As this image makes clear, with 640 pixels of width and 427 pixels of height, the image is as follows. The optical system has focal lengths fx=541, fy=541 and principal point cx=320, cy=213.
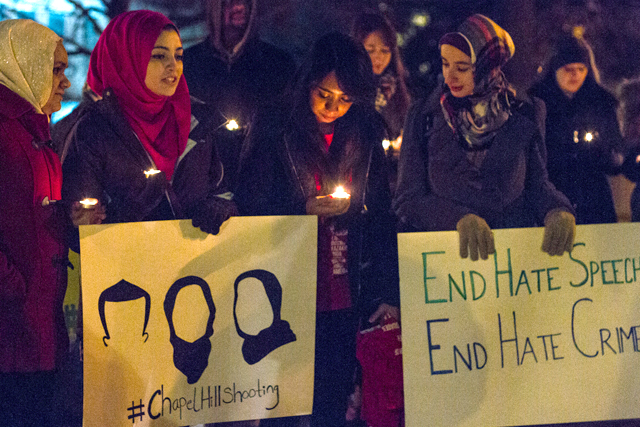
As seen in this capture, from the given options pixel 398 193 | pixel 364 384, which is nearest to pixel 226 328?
pixel 364 384

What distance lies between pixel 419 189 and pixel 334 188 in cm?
38

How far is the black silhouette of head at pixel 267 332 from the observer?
6.86 feet

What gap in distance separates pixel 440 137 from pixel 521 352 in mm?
942

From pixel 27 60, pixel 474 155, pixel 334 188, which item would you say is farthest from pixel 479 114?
pixel 27 60

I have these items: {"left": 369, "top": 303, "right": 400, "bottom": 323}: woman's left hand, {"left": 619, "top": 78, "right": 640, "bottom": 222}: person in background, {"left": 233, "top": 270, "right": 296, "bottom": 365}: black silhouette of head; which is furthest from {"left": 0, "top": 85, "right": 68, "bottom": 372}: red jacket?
{"left": 619, "top": 78, "right": 640, "bottom": 222}: person in background

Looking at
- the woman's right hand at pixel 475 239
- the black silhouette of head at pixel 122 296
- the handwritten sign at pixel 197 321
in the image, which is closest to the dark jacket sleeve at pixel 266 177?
the handwritten sign at pixel 197 321

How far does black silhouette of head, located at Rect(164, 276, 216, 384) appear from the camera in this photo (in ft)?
6.65

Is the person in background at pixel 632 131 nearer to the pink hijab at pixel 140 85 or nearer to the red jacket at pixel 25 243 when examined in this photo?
the pink hijab at pixel 140 85

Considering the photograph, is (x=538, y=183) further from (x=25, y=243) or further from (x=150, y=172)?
(x=25, y=243)

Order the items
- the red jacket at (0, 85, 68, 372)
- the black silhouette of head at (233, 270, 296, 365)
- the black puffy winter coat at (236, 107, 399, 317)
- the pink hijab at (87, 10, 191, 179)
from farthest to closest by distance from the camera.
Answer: the black puffy winter coat at (236, 107, 399, 317) → the black silhouette of head at (233, 270, 296, 365) → the pink hijab at (87, 10, 191, 179) → the red jacket at (0, 85, 68, 372)

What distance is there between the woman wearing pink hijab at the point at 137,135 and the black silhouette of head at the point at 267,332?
267mm

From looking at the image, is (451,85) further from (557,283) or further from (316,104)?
(557,283)

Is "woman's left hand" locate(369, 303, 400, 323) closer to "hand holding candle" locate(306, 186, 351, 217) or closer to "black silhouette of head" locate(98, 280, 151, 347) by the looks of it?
"hand holding candle" locate(306, 186, 351, 217)

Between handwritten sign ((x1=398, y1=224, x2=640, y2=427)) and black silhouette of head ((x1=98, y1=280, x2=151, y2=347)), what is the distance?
98 cm
